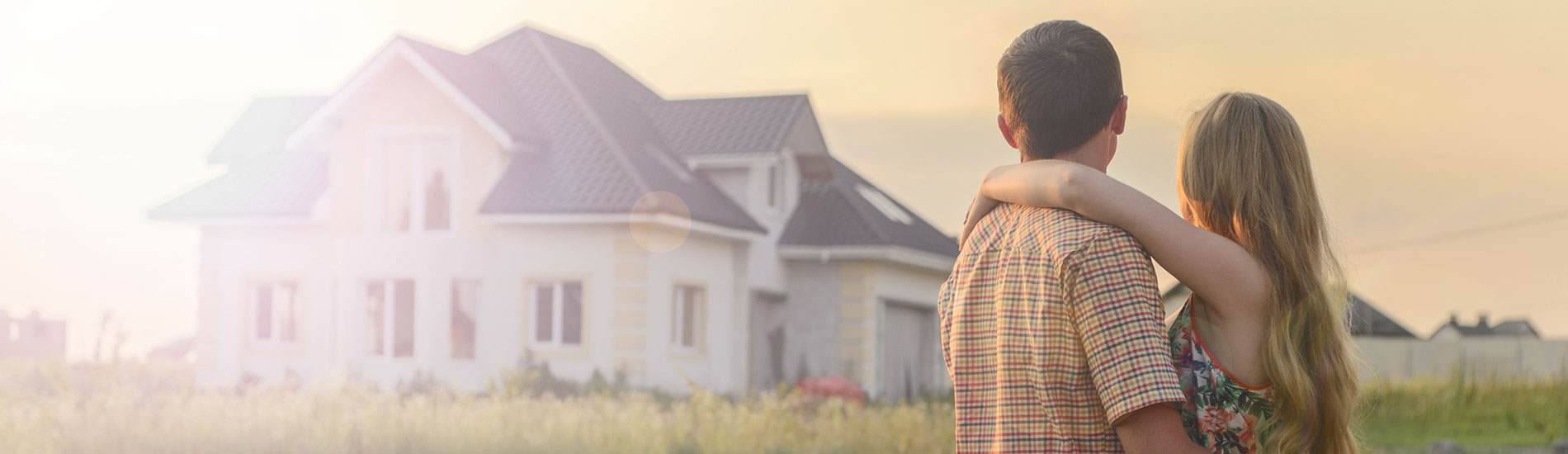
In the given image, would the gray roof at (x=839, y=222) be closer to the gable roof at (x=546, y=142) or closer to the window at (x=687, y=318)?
the gable roof at (x=546, y=142)

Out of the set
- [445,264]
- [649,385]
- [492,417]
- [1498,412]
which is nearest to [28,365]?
[445,264]

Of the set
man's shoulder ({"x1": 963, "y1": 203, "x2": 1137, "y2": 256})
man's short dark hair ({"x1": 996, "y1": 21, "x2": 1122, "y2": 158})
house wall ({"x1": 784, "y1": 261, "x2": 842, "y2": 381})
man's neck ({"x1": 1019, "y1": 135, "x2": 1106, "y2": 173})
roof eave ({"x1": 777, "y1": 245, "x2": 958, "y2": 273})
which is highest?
roof eave ({"x1": 777, "y1": 245, "x2": 958, "y2": 273})

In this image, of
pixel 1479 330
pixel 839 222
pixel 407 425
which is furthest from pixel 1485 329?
pixel 407 425

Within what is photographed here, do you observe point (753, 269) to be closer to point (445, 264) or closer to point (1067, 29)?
point (445, 264)

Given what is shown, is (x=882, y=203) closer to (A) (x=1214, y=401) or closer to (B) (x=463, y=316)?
(B) (x=463, y=316)

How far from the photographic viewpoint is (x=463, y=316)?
21.7m

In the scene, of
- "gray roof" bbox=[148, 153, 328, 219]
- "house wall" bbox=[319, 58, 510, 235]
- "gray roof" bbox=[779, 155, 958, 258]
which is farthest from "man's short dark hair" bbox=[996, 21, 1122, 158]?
"gray roof" bbox=[148, 153, 328, 219]

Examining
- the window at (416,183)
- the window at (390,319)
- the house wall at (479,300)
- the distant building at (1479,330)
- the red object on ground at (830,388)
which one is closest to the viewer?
the house wall at (479,300)

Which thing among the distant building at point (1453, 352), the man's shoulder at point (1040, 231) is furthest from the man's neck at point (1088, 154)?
the distant building at point (1453, 352)

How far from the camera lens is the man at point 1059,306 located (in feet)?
7.14

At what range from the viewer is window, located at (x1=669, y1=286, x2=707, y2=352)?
2186 cm

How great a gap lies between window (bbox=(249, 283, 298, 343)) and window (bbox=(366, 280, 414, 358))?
1.53 metres

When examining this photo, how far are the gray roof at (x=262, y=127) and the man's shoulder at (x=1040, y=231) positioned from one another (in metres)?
24.9

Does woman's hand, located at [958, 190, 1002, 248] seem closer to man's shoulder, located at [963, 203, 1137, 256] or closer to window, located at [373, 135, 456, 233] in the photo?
man's shoulder, located at [963, 203, 1137, 256]
